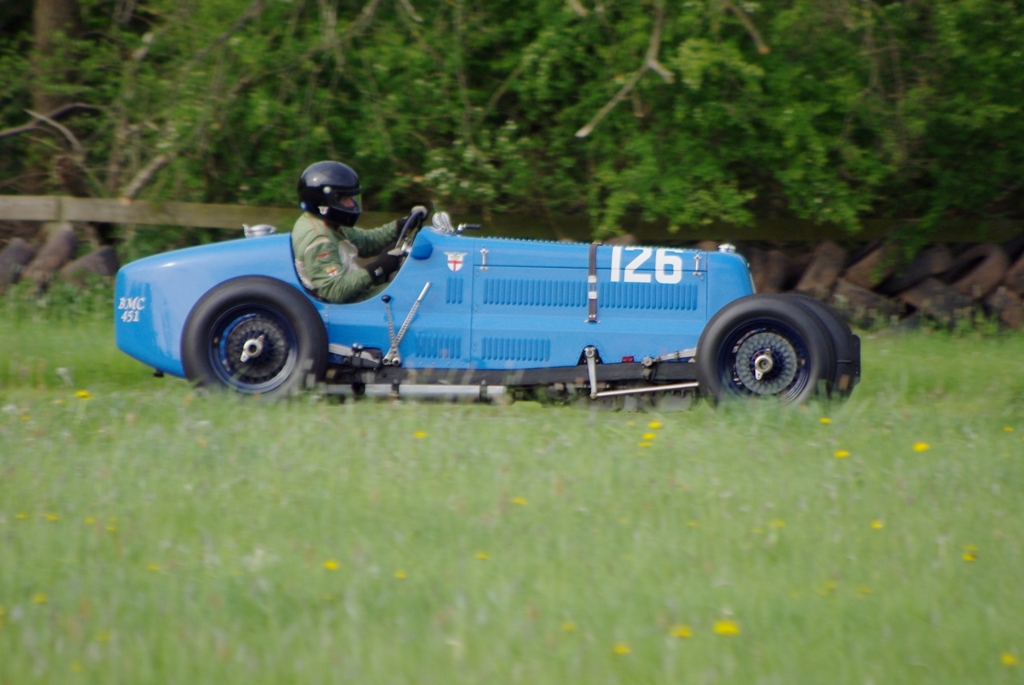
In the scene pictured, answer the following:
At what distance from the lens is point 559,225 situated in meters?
12.3

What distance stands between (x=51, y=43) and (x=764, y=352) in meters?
10.4

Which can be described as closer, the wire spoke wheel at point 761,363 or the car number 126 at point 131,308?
the wire spoke wheel at point 761,363

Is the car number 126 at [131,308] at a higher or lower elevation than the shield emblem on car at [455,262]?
lower

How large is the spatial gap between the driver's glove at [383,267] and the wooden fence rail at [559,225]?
5.05 meters

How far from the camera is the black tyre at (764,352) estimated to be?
21.6 ft

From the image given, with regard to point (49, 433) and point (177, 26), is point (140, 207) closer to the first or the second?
point (177, 26)

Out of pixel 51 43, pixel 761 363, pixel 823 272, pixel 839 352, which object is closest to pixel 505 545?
pixel 761 363

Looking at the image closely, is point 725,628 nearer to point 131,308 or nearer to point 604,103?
point 131,308

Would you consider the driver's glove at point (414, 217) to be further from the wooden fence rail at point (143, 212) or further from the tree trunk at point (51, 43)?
the tree trunk at point (51, 43)

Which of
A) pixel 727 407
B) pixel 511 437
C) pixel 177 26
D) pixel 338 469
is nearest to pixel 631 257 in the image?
pixel 727 407

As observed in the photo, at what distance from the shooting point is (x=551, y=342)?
7.05 m

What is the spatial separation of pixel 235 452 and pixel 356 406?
1.50 m

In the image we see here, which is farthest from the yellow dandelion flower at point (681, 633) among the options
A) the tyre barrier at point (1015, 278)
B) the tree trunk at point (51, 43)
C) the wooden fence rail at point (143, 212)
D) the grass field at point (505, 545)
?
the tree trunk at point (51, 43)

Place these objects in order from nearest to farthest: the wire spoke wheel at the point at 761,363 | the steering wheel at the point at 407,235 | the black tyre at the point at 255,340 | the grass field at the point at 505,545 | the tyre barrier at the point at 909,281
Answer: the grass field at the point at 505,545
the wire spoke wheel at the point at 761,363
the black tyre at the point at 255,340
the steering wheel at the point at 407,235
the tyre barrier at the point at 909,281
